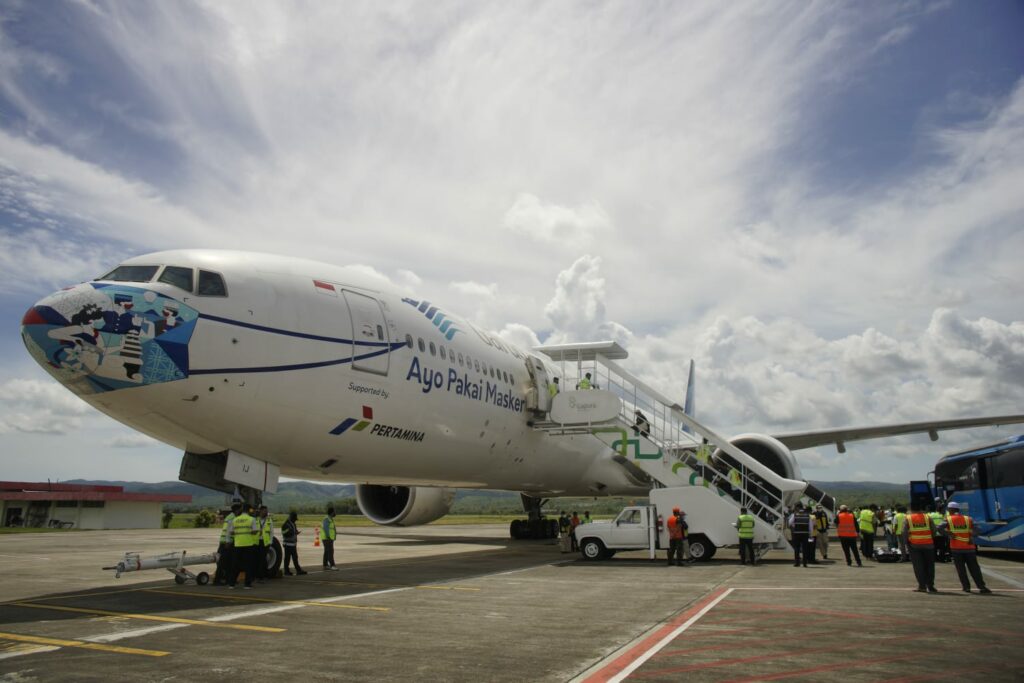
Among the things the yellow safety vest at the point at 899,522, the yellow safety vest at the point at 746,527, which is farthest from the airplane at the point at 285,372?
the yellow safety vest at the point at 899,522

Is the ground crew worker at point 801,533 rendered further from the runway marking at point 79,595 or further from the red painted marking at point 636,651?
the runway marking at point 79,595

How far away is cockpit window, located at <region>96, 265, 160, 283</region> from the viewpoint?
982 centimetres

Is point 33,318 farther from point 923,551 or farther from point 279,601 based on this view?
point 923,551

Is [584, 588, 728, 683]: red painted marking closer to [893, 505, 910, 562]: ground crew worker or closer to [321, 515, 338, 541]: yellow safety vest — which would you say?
[321, 515, 338, 541]: yellow safety vest

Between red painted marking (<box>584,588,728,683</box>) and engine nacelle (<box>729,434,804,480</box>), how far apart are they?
11708 mm

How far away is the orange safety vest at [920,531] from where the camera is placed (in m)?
10.9

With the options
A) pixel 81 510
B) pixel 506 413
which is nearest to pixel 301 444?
pixel 506 413

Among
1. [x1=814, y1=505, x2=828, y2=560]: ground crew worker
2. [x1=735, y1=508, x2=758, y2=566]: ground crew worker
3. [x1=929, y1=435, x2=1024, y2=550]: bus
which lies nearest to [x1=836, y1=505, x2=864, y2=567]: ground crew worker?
[x1=814, y1=505, x2=828, y2=560]: ground crew worker

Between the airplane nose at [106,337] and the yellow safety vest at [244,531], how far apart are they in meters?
2.26

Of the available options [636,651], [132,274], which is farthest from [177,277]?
[636,651]

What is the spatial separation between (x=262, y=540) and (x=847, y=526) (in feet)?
39.2

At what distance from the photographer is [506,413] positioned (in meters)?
16.1

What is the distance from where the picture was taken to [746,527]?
51.4ft

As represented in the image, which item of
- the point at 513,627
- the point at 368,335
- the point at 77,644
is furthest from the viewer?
the point at 368,335
